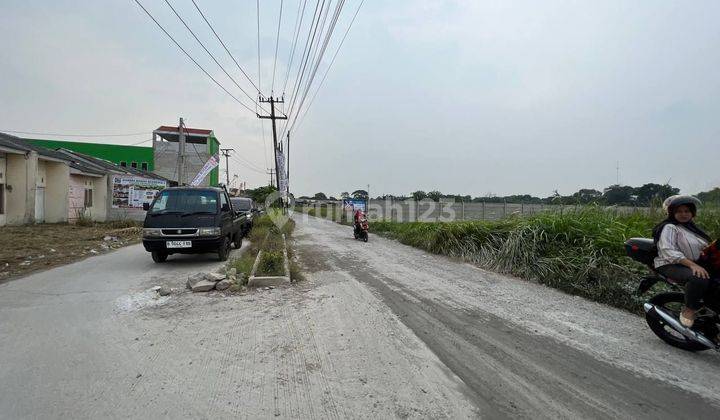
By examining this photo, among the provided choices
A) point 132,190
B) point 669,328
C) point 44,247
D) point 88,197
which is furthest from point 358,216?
point 88,197

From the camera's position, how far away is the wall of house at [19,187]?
1691cm

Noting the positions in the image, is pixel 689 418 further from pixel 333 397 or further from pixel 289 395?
pixel 289 395

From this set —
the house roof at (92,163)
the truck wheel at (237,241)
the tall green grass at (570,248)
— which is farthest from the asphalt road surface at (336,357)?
the house roof at (92,163)

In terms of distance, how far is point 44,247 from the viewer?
10.8 m

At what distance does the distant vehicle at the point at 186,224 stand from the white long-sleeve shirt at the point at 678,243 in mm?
7803

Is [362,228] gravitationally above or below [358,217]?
below

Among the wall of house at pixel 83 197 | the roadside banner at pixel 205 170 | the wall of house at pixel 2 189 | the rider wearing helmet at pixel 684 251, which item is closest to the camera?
the rider wearing helmet at pixel 684 251

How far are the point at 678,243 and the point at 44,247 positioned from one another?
14.2 metres

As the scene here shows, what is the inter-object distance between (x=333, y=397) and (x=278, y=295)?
120 inches

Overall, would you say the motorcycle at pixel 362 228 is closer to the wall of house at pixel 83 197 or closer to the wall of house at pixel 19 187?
the wall of house at pixel 19 187

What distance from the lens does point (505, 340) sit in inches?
160

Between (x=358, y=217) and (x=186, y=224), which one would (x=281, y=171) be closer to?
(x=358, y=217)

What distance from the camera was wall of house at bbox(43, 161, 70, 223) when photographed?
1948cm

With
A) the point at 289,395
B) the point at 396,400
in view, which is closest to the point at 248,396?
the point at 289,395
